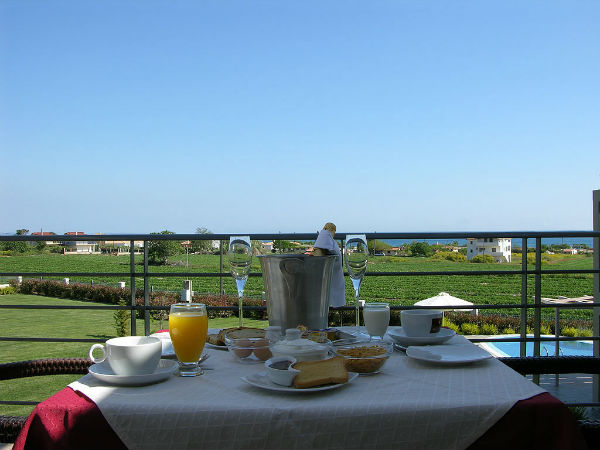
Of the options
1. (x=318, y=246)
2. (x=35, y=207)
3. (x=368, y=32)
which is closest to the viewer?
(x=318, y=246)

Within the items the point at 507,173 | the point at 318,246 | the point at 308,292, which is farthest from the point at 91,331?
the point at 507,173

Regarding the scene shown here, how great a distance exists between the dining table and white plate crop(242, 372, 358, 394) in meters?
0.01

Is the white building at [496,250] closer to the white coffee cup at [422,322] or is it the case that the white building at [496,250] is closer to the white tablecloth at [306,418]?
the white coffee cup at [422,322]

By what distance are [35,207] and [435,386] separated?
7645cm

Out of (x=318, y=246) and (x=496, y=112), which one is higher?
(x=496, y=112)

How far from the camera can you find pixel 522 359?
4.38 ft

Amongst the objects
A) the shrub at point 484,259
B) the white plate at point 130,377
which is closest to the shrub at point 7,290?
the white plate at point 130,377

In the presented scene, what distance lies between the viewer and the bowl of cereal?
37.9 inches

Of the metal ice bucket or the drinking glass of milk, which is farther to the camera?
the drinking glass of milk

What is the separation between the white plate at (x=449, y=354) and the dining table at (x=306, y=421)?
0.19 meters

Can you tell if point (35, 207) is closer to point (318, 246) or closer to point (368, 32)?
point (368, 32)

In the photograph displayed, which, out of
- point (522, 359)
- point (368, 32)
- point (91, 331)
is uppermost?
point (368, 32)

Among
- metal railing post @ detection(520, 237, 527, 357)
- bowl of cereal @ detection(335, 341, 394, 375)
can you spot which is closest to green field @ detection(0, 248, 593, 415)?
metal railing post @ detection(520, 237, 527, 357)

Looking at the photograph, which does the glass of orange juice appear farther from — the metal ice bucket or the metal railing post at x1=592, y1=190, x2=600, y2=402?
the metal railing post at x1=592, y1=190, x2=600, y2=402
